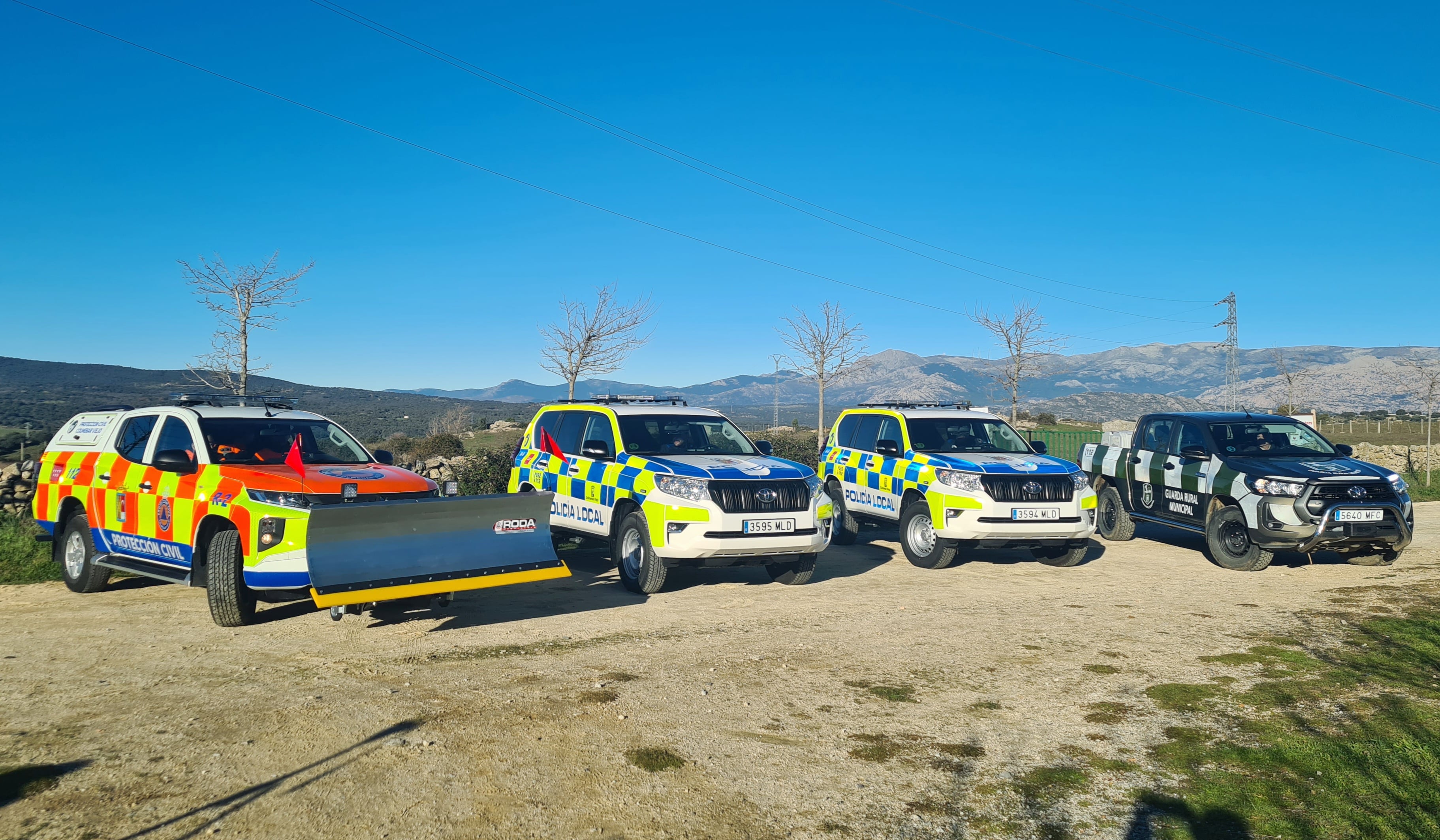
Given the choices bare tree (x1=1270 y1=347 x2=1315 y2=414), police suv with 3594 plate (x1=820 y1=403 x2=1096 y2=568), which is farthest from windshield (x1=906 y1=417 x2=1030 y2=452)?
bare tree (x1=1270 y1=347 x2=1315 y2=414)

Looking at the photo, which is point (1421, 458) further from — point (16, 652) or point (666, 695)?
point (16, 652)

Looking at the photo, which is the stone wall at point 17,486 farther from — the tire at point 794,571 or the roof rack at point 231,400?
the tire at point 794,571

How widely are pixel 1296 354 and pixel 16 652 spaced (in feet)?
148

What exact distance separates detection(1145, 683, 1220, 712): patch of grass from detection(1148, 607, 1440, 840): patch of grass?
21cm

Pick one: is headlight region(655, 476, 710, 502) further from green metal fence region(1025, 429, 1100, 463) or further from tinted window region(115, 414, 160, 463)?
green metal fence region(1025, 429, 1100, 463)

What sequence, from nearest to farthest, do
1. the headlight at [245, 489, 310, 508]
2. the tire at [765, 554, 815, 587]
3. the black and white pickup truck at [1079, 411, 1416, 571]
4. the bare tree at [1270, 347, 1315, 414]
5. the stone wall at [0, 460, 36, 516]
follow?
the headlight at [245, 489, 310, 508] < the tire at [765, 554, 815, 587] < the black and white pickup truck at [1079, 411, 1416, 571] < the stone wall at [0, 460, 36, 516] < the bare tree at [1270, 347, 1315, 414]

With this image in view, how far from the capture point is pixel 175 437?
8.41 meters

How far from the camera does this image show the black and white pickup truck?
10.6m

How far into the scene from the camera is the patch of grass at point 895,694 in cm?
588

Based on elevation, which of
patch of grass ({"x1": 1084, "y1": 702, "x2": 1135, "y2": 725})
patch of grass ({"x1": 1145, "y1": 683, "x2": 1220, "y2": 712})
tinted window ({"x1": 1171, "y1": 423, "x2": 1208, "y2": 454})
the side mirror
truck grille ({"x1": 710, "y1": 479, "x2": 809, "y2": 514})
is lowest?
patch of grass ({"x1": 1084, "y1": 702, "x2": 1135, "y2": 725})

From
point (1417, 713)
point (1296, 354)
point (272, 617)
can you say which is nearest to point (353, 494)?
point (272, 617)

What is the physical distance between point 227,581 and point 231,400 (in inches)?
96.0

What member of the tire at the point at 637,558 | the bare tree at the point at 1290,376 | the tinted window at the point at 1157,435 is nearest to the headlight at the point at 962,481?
the tire at the point at 637,558

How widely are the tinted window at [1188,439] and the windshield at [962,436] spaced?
6.94 feet
